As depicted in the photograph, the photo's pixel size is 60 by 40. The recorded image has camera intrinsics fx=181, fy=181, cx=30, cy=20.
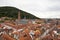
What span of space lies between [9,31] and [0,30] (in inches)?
8.4

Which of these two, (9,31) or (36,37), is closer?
(36,37)

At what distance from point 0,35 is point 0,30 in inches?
12.2

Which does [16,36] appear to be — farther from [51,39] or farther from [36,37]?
[51,39]

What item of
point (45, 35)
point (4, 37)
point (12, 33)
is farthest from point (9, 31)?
point (45, 35)

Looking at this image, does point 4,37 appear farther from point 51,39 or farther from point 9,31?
point 51,39

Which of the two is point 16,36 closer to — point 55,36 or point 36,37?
point 36,37

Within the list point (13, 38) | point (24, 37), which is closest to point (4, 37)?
point (13, 38)

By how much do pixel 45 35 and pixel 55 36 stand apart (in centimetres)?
14

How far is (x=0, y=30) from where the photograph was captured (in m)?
2.73

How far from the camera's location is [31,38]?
2254 millimetres

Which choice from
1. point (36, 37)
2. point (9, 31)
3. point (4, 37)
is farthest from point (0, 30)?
point (36, 37)

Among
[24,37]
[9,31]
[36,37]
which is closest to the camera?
[24,37]

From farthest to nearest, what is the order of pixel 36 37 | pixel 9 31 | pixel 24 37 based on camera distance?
pixel 9 31 < pixel 36 37 < pixel 24 37

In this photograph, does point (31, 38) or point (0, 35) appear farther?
point (0, 35)
